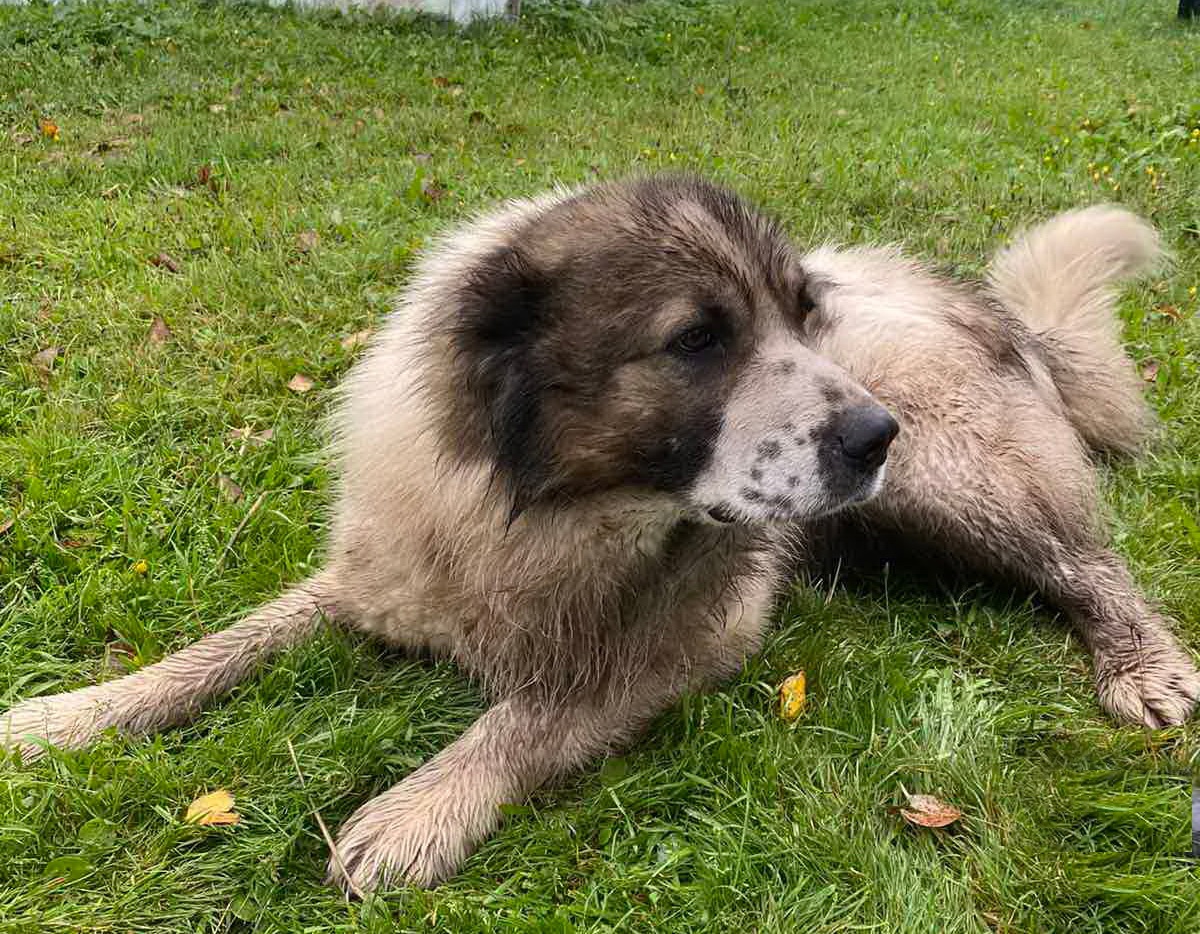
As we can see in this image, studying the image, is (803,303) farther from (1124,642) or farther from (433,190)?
(433,190)

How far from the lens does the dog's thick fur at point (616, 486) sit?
7.24ft

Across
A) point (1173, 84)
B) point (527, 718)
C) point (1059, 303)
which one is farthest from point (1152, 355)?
point (1173, 84)

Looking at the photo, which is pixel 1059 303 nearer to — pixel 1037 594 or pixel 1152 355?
pixel 1152 355

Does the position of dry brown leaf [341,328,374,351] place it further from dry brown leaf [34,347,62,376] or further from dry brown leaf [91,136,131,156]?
dry brown leaf [91,136,131,156]

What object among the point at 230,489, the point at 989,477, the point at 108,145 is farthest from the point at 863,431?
the point at 108,145

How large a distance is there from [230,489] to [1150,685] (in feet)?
9.26

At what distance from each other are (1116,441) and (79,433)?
3.64 meters

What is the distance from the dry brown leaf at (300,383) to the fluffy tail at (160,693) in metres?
1.39

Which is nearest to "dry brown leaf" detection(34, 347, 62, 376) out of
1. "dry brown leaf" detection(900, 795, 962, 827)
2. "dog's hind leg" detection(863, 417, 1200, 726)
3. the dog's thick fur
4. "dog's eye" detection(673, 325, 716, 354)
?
the dog's thick fur

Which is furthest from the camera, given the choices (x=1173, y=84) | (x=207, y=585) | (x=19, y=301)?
(x=1173, y=84)

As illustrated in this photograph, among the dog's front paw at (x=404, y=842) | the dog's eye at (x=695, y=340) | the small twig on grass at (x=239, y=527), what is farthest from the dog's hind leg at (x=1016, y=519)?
the small twig on grass at (x=239, y=527)

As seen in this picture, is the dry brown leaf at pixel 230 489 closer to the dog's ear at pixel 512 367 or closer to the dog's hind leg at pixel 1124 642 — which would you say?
the dog's ear at pixel 512 367

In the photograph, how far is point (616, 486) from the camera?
7.48 ft

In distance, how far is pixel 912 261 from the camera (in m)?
3.68
